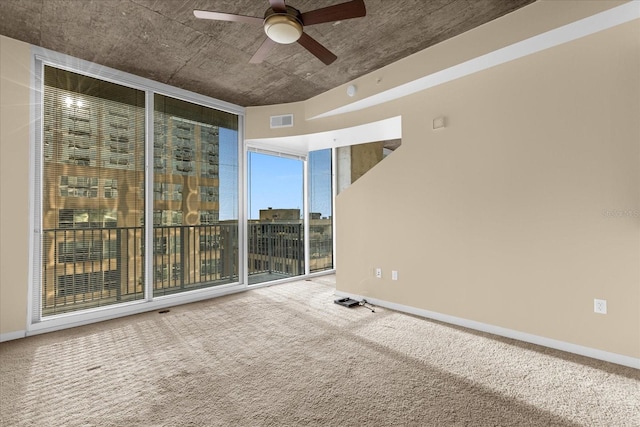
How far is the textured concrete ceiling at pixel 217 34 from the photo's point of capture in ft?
8.71

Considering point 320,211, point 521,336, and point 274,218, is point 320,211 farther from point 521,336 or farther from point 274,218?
point 521,336

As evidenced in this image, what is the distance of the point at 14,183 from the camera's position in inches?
121

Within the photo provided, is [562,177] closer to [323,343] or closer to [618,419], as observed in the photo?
[618,419]

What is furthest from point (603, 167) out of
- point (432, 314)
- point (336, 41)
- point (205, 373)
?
point (205, 373)

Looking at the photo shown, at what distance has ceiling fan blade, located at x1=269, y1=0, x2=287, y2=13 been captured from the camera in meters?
2.21

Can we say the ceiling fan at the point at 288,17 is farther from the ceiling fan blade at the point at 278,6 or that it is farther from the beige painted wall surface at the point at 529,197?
the beige painted wall surface at the point at 529,197

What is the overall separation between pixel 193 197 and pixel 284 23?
117 inches

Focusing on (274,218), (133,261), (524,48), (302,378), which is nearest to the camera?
(302,378)

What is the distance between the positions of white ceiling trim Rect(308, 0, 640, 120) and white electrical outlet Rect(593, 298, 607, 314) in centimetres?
226

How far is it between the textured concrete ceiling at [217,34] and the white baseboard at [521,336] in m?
3.00

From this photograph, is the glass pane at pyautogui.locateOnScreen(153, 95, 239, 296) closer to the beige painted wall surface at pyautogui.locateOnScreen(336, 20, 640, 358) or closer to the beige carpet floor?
the beige carpet floor

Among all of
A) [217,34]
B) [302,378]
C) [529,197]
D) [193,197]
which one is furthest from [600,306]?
[193,197]

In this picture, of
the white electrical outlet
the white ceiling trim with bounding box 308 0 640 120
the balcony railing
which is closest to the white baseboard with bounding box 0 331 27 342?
the balcony railing

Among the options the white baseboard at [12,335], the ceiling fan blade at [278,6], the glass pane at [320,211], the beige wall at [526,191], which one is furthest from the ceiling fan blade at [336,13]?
the white baseboard at [12,335]
